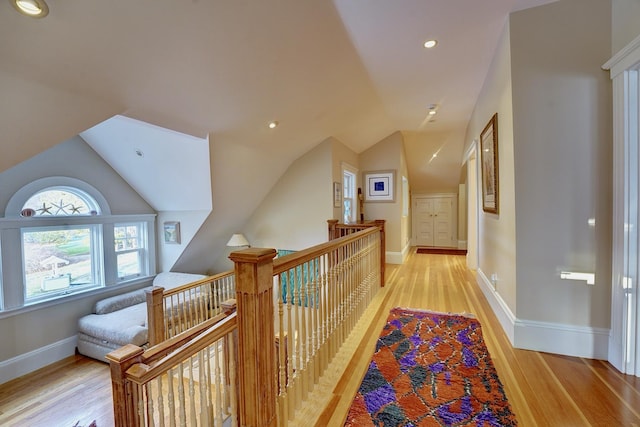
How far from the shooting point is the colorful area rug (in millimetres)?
1546

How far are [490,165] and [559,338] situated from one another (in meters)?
1.74

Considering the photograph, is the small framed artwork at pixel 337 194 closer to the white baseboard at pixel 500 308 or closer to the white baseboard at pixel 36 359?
the white baseboard at pixel 500 308

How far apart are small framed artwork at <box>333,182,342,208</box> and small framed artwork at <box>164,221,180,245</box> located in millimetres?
2708

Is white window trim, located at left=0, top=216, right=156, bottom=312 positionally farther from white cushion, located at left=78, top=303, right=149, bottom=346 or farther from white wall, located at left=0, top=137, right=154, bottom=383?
A: white cushion, located at left=78, top=303, right=149, bottom=346

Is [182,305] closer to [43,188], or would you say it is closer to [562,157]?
[43,188]

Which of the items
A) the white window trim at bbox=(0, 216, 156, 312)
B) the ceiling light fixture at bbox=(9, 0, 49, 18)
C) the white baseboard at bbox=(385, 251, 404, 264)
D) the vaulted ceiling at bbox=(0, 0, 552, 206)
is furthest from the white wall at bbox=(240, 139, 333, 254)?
the ceiling light fixture at bbox=(9, 0, 49, 18)

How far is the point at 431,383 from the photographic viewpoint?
184 centimetres

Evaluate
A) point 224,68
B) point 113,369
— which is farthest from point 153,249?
point 113,369

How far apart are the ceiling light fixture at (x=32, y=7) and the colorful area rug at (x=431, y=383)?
109 inches

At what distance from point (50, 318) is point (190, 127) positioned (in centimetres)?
310

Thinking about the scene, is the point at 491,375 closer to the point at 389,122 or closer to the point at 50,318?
the point at 389,122

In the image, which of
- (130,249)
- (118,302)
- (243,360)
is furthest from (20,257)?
(243,360)

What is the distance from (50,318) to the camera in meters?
3.40

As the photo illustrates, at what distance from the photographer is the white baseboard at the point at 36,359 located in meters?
2.99
